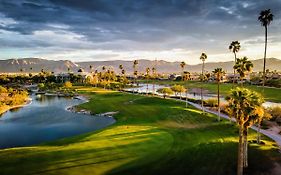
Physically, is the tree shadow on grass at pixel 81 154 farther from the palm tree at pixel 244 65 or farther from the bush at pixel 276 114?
the bush at pixel 276 114

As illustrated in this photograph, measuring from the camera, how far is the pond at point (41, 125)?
72312mm

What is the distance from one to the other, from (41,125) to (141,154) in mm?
46932

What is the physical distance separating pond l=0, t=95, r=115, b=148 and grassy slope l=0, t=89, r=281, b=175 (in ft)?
42.5

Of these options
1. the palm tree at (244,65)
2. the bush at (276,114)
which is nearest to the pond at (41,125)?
the palm tree at (244,65)

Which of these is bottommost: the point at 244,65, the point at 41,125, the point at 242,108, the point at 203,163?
the point at 41,125

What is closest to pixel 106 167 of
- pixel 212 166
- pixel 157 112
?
pixel 212 166

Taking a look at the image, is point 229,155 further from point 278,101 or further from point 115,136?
point 278,101

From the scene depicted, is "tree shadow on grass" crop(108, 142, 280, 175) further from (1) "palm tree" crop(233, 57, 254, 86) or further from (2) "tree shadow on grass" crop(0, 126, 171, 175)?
(1) "palm tree" crop(233, 57, 254, 86)

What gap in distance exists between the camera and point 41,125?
288 ft

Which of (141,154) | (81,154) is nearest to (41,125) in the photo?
(81,154)

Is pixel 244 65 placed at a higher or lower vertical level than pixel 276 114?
higher

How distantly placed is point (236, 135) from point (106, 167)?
109 ft

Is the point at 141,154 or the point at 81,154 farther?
the point at 141,154

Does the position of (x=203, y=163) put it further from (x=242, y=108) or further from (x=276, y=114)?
(x=276, y=114)
